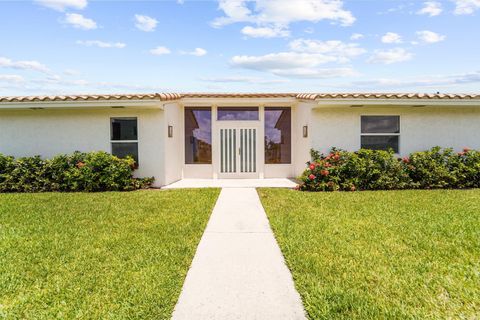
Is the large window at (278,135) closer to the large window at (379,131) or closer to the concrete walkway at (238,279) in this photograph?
the large window at (379,131)

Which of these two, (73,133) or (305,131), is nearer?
(73,133)

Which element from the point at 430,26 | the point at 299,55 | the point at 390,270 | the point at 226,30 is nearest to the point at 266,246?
the point at 390,270

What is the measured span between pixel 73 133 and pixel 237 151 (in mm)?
6172

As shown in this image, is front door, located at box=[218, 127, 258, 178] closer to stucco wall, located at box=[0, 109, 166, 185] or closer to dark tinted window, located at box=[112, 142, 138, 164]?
stucco wall, located at box=[0, 109, 166, 185]

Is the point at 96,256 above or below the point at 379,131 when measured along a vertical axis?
below

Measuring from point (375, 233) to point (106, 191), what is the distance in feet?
26.2

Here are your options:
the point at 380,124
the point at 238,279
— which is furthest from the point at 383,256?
the point at 380,124

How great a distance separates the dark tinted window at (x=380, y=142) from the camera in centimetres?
1105

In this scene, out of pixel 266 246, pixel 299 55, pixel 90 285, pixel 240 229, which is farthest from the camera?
pixel 299 55

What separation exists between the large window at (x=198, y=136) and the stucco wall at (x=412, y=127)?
4448 mm

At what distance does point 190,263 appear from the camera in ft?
13.4

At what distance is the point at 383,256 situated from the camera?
4.24 metres

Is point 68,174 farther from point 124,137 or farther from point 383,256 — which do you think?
point 383,256

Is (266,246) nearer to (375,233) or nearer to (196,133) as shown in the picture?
(375,233)
